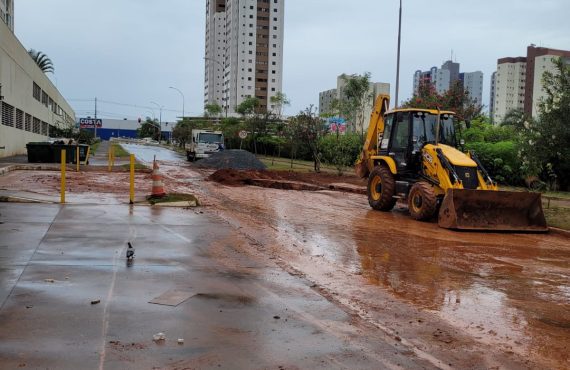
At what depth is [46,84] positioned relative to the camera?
6384cm

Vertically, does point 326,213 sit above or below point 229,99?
below

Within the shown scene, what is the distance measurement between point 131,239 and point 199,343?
16.3 feet

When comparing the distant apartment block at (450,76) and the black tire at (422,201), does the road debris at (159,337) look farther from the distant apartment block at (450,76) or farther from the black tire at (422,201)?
the distant apartment block at (450,76)

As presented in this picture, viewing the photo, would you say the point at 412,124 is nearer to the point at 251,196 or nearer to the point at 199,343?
the point at 251,196

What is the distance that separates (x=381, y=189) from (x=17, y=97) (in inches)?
1345

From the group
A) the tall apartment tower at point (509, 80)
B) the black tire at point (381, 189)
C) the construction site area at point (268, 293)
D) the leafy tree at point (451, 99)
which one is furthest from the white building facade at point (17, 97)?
the tall apartment tower at point (509, 80)

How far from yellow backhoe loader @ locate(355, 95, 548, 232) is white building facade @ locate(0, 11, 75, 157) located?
2033 centimetres

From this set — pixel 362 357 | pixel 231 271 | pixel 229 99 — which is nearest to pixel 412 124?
pixel 231 271

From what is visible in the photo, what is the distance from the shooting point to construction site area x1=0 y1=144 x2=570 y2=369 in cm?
471

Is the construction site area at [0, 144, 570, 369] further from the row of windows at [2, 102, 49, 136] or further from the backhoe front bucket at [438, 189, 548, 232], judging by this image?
the row of windows at [2, 102, 49, 136]

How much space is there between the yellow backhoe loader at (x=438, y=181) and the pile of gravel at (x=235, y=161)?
1546 centimetres

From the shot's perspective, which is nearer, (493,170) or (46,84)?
(493,170)

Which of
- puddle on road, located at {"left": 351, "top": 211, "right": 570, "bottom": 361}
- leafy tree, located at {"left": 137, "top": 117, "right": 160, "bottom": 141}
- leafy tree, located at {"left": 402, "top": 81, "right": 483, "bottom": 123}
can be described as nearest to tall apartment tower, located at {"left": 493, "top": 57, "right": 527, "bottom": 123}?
leafy tree, located at {"left": 402, "top": 81, "right": 483, "bottom": 123}

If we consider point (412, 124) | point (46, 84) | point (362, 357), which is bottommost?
point (362, 357)
